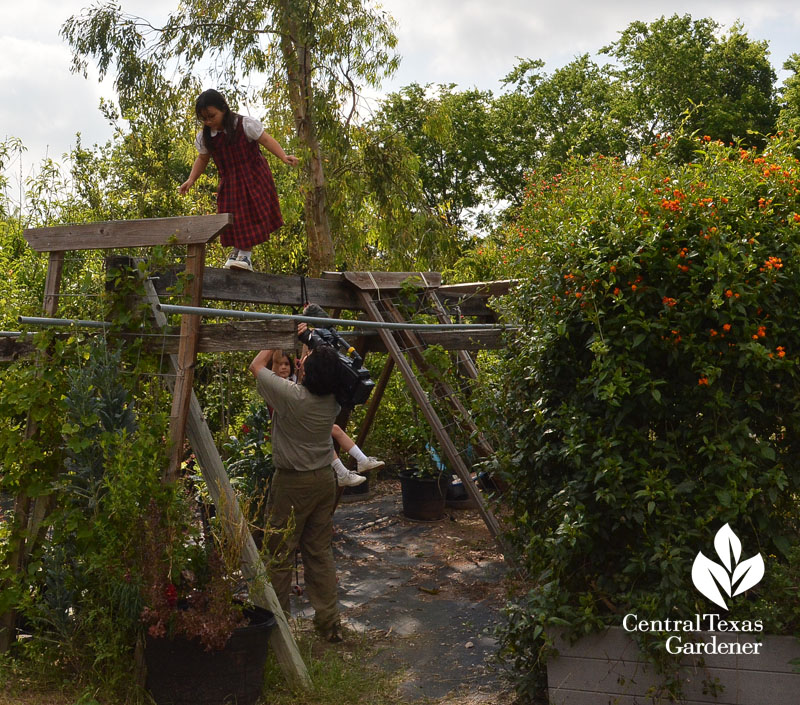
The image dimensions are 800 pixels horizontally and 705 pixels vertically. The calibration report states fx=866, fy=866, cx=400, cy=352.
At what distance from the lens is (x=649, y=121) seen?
99.6 ft

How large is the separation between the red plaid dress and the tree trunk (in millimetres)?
7635

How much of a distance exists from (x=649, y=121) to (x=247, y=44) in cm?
2023

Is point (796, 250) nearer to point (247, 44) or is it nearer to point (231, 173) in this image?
point (231, 173)

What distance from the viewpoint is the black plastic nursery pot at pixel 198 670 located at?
4438mm

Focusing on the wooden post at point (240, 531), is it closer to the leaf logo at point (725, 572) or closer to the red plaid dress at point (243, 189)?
the red plaid dress at point (243, 189)

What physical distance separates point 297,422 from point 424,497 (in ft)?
14.0

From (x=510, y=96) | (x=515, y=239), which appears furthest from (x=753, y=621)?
(x=510, y=96)

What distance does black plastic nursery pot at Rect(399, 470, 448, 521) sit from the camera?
385 inches

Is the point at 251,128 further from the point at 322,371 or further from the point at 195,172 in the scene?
the point at 322,371

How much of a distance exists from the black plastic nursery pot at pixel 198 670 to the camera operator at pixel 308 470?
111 cm

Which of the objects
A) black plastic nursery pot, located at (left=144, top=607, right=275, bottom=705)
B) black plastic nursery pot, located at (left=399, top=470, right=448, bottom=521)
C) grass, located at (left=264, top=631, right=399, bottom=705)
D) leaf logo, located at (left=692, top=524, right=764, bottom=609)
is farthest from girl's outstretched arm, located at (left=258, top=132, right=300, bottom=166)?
black plastic nursery pot, located at (left=399, top=470, right=448, bottom=521)

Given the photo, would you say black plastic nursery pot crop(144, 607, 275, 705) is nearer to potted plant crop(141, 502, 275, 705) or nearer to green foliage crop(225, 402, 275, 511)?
potted plant crop(141, 502, 275, 705)

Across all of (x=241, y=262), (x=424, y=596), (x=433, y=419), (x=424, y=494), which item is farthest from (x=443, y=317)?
(x=424, y=494)

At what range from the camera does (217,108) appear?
575 centimetres
